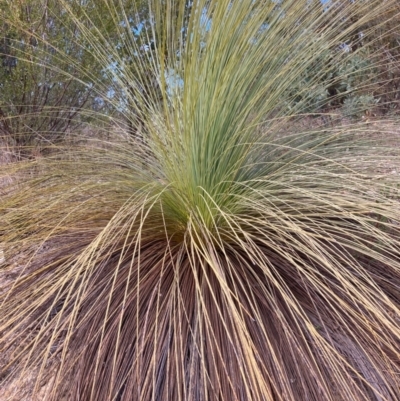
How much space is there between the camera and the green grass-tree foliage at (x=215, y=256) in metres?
0.90

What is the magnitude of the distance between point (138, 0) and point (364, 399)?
3085mm

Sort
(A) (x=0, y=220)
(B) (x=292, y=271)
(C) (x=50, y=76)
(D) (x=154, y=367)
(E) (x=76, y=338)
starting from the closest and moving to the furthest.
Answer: (D) (x=154, y=367) < (E) (x=76, y=338) < (B) (x=292, y=271) < (A) (x=0, y=220) < (C) (x=50, y=76)

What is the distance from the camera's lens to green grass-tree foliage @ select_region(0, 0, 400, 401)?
903 millimetres

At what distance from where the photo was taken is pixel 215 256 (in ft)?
3.60

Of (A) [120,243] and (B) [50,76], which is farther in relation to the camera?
(B) [50,76]

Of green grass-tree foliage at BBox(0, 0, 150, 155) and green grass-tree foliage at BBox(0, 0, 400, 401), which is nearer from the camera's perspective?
green grass-tree foliage at BBox(0, 0, 400, 401)

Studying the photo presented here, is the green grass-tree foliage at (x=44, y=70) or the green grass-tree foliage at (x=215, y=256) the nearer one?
the green grass-tree foliage at (x=215, y=256)

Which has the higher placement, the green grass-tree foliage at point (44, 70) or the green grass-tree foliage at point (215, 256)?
the green grass-tree foliage at point (44, 70)

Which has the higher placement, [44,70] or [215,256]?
[44,70]

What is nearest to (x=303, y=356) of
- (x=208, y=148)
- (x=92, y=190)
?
(x=208, y=148)

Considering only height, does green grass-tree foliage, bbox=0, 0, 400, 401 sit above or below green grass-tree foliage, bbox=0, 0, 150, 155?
below

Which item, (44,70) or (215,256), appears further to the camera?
(44,70)

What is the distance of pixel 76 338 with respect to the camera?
102cm

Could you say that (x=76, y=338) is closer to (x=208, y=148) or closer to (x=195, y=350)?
(x=195, y=350)
